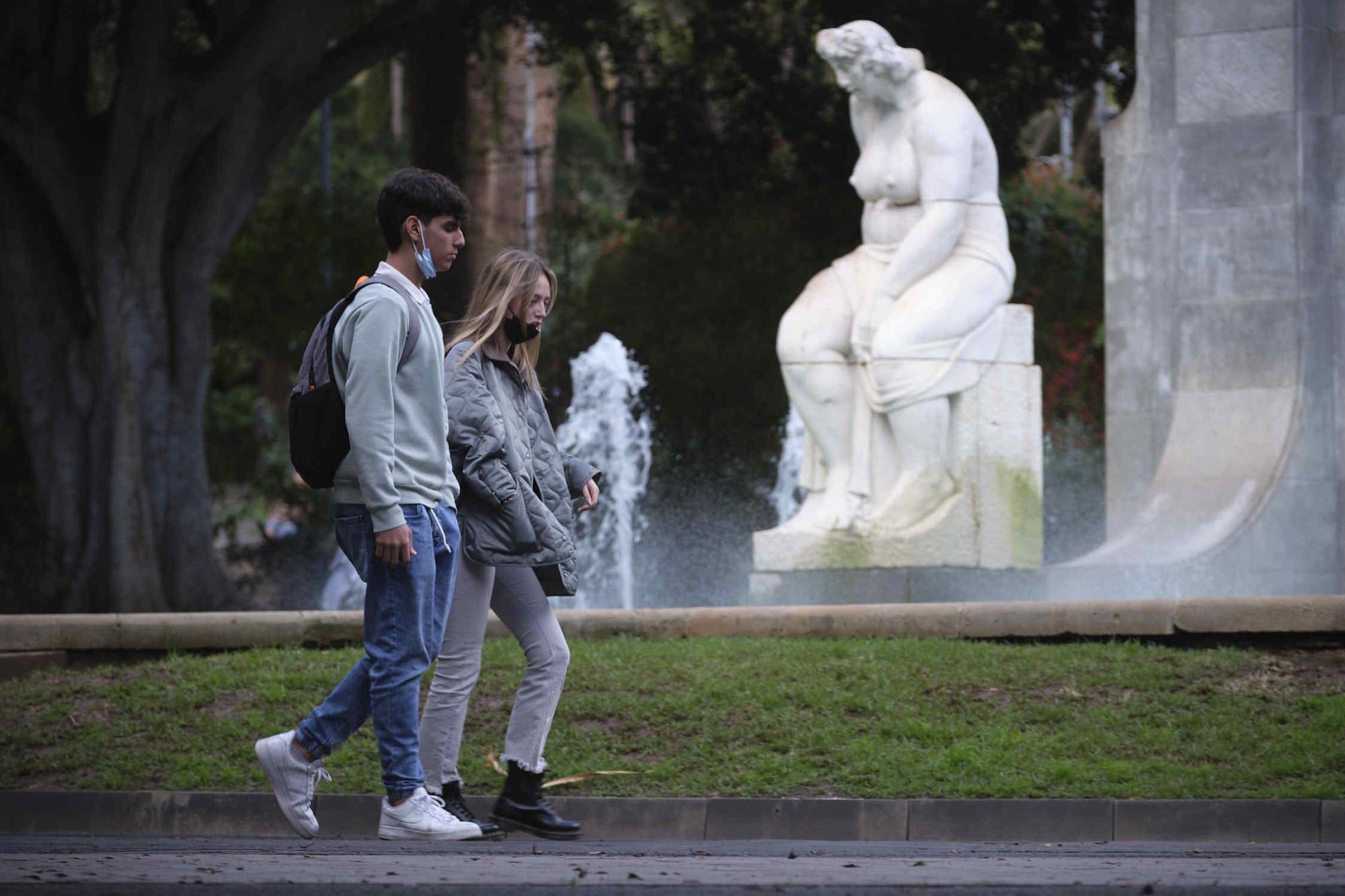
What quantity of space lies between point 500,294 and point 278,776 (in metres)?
1.72

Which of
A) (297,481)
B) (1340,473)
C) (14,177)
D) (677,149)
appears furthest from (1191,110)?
(297,481)

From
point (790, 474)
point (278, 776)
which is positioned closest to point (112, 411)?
point (790, 474)

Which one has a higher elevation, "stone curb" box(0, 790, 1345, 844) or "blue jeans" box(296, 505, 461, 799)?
"blue jeans" box(296, 505, 461, 799)

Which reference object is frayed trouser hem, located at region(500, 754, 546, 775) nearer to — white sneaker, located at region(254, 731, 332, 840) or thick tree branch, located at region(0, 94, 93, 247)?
white sneaker, located at region(254, 731, 332, 840)

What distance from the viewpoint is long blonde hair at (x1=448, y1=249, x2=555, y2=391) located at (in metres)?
6.90

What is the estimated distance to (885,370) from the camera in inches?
502

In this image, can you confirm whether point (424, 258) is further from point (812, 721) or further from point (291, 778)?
point (812, 721)

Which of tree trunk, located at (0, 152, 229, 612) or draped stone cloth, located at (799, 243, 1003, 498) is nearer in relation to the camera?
draped stone cloth, located at (799, 243, 1003, 498)

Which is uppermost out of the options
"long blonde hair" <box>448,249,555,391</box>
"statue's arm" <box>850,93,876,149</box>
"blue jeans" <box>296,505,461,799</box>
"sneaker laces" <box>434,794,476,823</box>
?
"statue's arm" <box>850,93,876,149</box>

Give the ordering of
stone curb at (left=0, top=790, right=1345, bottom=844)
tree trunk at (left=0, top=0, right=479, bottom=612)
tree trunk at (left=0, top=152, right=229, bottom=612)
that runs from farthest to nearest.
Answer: tree trunk at (left=0, top=152, right=229, bottom=612), tree trunk at (left=0, top=0, right=479, bottom=612), stone curb at (left=0, top=790, right=1345, bottom=844)

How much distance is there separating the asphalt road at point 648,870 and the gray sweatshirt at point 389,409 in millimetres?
998

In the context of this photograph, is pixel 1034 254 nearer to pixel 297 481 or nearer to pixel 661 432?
pixel 661 432

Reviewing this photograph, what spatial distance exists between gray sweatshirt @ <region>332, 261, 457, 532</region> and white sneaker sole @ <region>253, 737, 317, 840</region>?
0.73 meters

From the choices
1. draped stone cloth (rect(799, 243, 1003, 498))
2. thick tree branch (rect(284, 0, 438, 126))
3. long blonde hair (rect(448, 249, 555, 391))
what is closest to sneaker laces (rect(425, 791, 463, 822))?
long blonde hair (rect(448, 249, 555, 391))
